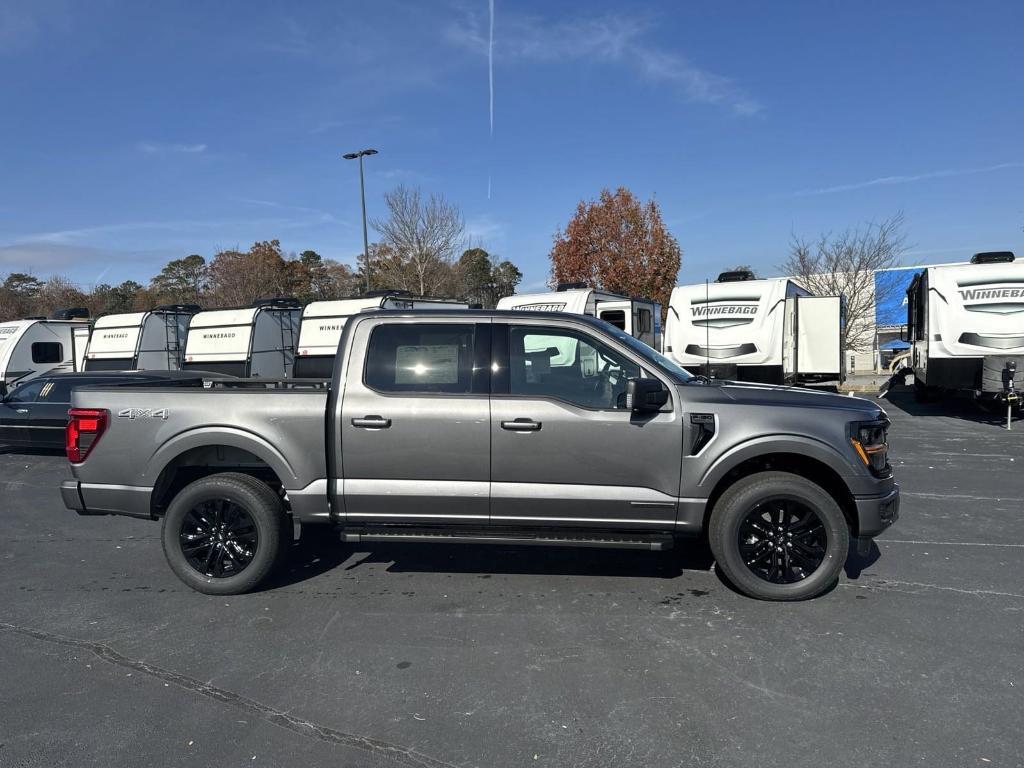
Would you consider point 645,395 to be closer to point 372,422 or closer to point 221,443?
point 372,422

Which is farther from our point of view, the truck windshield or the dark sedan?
the dark sedan

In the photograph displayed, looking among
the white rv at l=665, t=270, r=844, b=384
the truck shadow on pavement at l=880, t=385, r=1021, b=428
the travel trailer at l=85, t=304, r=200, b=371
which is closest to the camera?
the truck shadow on pavement at l=880, t=385, r=1021, b=428

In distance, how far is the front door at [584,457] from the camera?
464 centimetres

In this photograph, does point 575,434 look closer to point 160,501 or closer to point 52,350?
point 160,501

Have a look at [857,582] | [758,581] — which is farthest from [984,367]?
[758,581]

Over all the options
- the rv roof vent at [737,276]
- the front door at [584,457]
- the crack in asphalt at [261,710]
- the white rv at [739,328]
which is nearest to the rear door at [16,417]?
the crack in asphalt at [261,710]

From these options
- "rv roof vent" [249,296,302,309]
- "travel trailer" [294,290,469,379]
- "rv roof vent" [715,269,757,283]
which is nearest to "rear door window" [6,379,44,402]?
"travel trailer" [294,290,469,379]

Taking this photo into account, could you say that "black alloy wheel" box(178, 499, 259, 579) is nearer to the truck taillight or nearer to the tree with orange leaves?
the truck taillight

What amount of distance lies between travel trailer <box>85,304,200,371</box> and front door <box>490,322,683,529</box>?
16.9 m

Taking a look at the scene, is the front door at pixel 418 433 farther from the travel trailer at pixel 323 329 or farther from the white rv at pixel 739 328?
the travel trailer at pixel 323 329

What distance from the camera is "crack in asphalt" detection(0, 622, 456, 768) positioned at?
3092 millimetres

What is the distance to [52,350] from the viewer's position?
20219 millimetres

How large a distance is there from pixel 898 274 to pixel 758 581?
3529cm

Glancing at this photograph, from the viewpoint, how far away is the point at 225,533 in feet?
16.5
